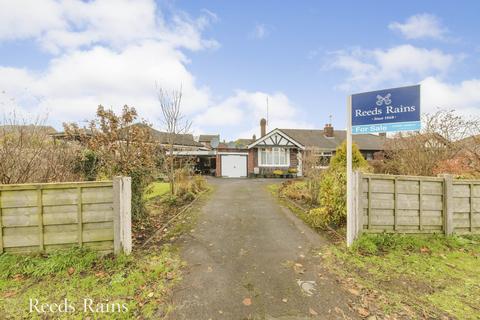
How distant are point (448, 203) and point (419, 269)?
2525mm

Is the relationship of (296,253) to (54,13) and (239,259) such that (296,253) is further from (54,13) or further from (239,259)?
(54,13)

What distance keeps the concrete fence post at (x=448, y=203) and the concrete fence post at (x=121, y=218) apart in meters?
7.47

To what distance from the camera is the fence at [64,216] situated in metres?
4.07

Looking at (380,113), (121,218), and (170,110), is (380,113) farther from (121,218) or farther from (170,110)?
(170,110)

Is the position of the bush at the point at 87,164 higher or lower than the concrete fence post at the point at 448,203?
higher

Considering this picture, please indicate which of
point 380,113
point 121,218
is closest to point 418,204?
point 380,113

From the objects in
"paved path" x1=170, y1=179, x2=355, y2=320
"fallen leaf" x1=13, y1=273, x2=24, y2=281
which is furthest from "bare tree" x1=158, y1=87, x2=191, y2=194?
"fallen leaf" x1=13, y1=273, x2=24, y2=281

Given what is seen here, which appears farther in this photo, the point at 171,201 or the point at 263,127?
the point at 263,127

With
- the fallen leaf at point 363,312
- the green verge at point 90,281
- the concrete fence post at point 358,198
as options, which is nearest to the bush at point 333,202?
the concrete fence post at point 358,198

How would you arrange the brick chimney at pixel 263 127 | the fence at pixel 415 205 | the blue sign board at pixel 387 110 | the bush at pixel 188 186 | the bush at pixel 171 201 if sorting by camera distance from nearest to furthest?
1. the blue sign board at pixel 387 110
2. the fence at pixel 415 205
3. the bush at pixel 171 201
4. the bush at pixel 188 186
5. the brick chimney at pixel 263 127

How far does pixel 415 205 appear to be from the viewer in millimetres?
5293

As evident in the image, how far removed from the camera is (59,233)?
4.16 m

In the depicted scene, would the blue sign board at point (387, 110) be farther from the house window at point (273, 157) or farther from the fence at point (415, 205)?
the house window at point (273, 157)

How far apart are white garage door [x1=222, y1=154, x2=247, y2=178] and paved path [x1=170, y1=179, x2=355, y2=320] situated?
1707 centimetres
